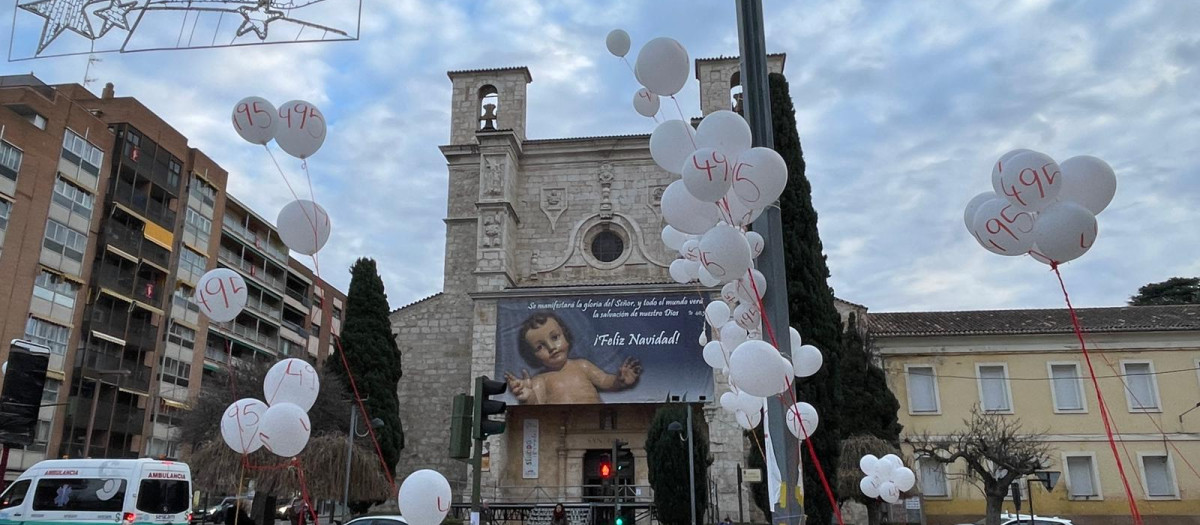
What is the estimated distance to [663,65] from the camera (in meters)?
6.29

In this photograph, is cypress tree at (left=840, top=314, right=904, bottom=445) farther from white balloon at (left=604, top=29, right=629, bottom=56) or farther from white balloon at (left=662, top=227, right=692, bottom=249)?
white balloon at (left=604, top=29, right=629, bottom=56)

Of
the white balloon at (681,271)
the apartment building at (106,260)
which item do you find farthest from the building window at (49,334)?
the white balloon at (681,271)

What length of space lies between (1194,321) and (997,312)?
5.23 metres

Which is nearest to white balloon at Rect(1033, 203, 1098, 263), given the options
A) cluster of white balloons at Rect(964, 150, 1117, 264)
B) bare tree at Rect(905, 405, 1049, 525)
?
cluster of white balloons at Rect(964, 150, 1117, 264)

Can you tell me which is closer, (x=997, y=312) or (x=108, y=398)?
(x=997, y=312)

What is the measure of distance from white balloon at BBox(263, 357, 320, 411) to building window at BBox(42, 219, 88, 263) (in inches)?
1047

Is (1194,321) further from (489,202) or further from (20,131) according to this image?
(20,131)

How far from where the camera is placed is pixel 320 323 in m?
51.8

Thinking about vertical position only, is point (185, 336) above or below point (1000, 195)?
above

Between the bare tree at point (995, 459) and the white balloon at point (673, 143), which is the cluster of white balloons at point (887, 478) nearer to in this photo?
the white balloon at point (673, 143)

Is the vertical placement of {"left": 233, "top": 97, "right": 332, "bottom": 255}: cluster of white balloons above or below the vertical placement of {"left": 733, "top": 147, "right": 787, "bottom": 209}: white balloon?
above

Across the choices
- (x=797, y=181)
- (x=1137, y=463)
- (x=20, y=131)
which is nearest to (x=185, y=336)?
(x=20, y=131)

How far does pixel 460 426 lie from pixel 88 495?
29.4ft

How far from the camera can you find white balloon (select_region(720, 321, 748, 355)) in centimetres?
724
